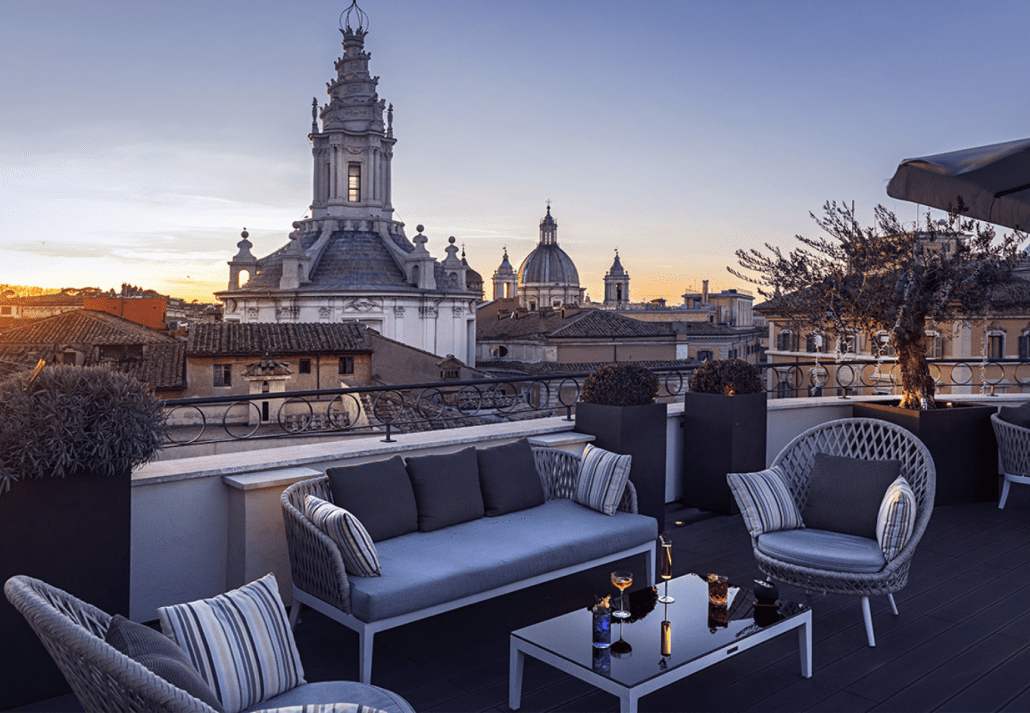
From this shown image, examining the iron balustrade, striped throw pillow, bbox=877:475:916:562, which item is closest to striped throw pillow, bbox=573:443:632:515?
the iron balustrade

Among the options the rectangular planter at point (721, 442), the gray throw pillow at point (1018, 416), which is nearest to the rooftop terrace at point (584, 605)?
the rectangular planter at point (721, 442)

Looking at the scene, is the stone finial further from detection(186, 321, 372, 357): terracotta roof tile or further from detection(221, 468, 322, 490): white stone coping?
detection(221, 468, 322, 490): white stone coping

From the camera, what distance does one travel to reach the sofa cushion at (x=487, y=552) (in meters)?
3.26

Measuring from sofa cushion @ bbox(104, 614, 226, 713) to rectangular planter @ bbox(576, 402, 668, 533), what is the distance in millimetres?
3737

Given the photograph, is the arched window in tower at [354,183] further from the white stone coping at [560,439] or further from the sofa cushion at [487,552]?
the sofa cushion at [487,552]

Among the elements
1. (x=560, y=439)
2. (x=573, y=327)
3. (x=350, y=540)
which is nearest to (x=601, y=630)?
(x=350, y=540)

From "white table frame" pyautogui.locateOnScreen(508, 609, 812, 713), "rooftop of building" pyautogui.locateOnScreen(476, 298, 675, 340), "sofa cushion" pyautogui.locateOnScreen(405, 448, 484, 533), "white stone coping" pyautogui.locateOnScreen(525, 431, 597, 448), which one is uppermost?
"rooftop of building" pyautogui.locateOnScreen(476, 298, 675, 340)

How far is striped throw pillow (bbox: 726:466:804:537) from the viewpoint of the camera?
166 inches

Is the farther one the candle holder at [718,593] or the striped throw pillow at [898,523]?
the striped throw pillow at [898,523]

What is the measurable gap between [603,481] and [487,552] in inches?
40.9

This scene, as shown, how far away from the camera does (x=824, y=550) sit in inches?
155

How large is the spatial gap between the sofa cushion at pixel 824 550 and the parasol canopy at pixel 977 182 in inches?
68.8

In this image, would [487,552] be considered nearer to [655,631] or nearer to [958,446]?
[655,631]

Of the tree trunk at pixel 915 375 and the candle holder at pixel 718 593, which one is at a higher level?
the tree trunk at pixel 915 375
